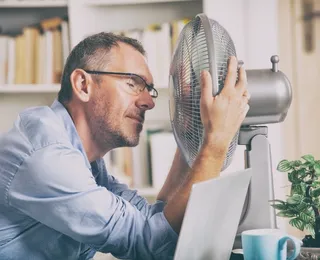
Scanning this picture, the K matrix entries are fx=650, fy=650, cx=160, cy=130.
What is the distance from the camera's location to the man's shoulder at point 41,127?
128 centimetres

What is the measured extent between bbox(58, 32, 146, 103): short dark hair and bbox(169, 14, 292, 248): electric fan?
0.76 feet

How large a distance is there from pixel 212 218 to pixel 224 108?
9.0 inches

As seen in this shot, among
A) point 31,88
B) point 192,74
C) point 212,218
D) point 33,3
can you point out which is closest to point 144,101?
point 192,74

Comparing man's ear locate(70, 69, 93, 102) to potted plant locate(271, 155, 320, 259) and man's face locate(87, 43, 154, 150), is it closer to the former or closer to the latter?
man's face locate(87, 43, 154, 150)

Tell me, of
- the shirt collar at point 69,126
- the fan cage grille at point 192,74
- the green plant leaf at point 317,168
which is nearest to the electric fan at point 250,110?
the fan cage grille at point 192,74

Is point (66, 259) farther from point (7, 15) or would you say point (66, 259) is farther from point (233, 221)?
point (7, 15)

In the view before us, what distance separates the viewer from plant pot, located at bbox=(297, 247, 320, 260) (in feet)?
3.74

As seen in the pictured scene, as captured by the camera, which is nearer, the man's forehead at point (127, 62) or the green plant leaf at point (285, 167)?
the green plant leaf at point (285, 167)

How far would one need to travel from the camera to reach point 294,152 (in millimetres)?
3176

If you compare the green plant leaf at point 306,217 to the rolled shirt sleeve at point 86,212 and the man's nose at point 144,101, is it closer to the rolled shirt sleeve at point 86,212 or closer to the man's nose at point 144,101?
the rolled shirt sleeve at point 86,212

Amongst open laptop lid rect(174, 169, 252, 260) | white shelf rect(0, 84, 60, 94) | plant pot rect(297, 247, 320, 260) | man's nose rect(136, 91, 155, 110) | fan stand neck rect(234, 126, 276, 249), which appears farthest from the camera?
white shelf rect(0, 84, 60, 94)

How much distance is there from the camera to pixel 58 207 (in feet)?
4.00

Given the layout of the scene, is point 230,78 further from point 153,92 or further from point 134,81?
point 153,92

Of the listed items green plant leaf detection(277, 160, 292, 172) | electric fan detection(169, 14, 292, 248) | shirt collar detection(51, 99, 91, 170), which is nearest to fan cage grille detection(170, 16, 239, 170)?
electric fan detection(169, 14, 292, 248)
